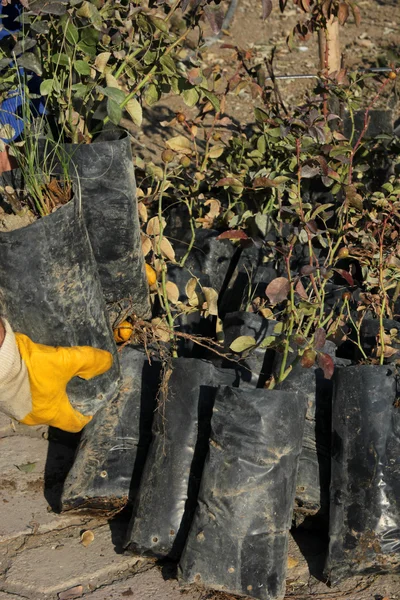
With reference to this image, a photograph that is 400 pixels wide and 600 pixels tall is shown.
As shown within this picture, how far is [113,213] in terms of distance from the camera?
8.60ft

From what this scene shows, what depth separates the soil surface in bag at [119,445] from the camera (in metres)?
2.44

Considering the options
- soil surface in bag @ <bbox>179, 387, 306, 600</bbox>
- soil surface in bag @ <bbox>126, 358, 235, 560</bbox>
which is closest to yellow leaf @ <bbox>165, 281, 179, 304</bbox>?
soil surface in bag @ <bbox>126, 358, 235, 560</bbox>

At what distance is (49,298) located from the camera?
232 centimetres

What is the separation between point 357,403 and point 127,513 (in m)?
0.86

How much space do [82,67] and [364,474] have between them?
165 centimetres

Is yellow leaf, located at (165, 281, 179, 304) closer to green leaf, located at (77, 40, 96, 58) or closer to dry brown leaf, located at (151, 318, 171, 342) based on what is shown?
dry brown leaf, located at (151, 318, 171, 342)

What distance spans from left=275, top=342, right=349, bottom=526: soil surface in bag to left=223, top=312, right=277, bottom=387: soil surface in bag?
3.4 inches

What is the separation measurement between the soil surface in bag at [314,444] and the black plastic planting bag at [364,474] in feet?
0.29

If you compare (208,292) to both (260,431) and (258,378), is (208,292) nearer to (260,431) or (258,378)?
(258,378)

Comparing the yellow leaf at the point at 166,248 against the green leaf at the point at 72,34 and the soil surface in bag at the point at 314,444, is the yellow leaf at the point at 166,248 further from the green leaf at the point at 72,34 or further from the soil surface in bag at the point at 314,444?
the green leaf at the point at 72,34

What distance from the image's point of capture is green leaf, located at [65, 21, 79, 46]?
101 inches

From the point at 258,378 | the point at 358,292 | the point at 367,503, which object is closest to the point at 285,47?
the point at 358,292

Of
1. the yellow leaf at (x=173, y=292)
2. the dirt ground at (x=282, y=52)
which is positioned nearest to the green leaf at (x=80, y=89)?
the yellow leaf at (x=173, y=292)

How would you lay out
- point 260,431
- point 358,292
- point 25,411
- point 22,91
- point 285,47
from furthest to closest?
point 285,47
point 358,292
point 22,91
point 25,411
point 260,431
